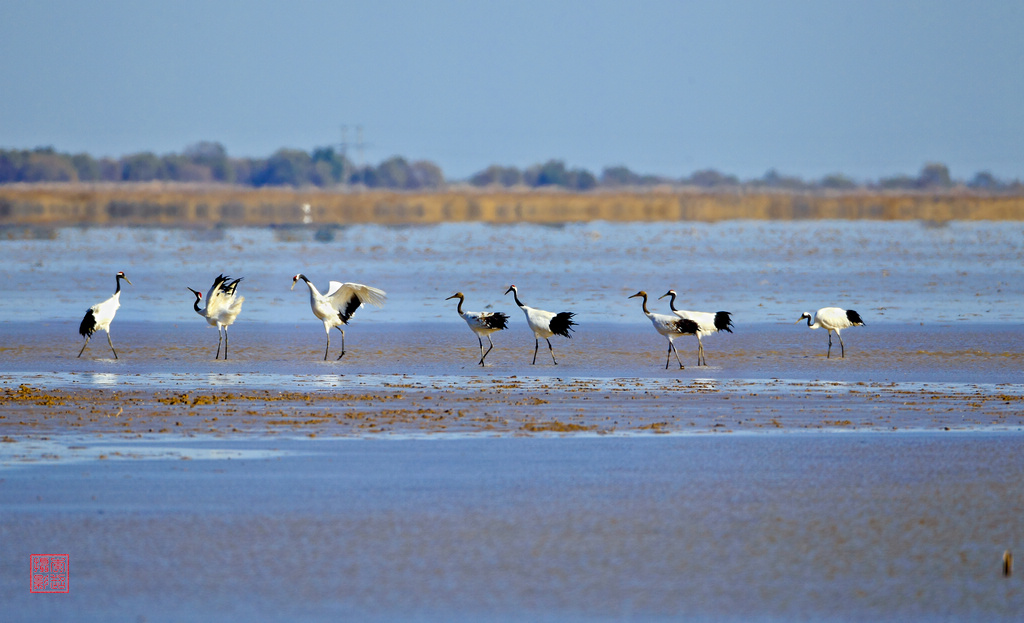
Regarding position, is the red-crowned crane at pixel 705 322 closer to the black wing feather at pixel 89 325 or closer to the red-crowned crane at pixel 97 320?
the red-crowned crane at pixel 97 320

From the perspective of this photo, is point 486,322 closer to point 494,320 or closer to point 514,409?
point 494,320

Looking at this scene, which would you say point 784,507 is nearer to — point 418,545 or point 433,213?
point 418,545

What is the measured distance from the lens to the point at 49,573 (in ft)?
22.7

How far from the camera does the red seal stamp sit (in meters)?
6.72

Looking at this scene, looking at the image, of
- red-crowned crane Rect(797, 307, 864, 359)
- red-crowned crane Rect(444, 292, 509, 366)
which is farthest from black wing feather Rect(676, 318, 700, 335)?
red-crowned crane Rect(444, 292, 509, 366)

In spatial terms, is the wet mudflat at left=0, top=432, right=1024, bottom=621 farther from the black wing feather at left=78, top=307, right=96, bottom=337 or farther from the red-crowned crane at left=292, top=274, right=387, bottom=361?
the red-crowned crane at left=292, top=274, right=387, bottom=361

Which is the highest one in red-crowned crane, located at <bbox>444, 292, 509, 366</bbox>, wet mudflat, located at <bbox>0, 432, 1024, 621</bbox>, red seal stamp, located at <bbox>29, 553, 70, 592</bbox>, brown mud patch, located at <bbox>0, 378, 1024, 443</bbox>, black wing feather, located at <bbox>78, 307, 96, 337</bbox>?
red-crowned crane, located at <bbox>444, 292, 509, 366</bbox>

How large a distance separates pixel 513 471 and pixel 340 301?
8902 mm

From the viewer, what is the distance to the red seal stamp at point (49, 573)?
6.72 m

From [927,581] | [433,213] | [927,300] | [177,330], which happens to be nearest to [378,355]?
[177,330]

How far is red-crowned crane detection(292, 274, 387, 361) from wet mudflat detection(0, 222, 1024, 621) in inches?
20.9

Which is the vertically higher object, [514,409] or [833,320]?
[833,320]

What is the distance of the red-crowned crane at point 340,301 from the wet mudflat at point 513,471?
0.53 metres

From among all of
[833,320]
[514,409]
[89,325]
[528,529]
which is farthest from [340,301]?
[528,529]
